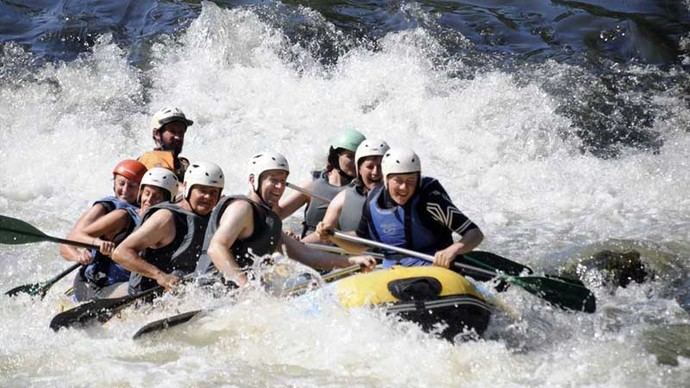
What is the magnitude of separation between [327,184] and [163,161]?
4.49 feet

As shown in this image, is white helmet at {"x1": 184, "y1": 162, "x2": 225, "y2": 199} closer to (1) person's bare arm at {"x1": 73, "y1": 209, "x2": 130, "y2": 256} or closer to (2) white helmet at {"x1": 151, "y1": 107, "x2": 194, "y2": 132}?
(1) person's bare arm at {"x1": 73, "y1": 209, "x2": 130, "y2": 256}

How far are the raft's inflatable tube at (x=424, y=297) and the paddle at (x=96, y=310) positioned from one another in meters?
1.44

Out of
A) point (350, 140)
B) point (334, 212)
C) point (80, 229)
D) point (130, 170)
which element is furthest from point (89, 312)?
point (350, 140)

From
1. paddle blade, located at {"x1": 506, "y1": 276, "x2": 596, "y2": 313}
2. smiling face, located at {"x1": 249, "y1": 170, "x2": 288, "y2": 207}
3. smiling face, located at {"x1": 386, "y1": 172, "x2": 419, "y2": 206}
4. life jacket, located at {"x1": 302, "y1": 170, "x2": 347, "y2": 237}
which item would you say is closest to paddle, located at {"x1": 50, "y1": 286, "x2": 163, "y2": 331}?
smiling face, located at {"x1": 249, "y1": 170, "x2": 288, "y2": 207}

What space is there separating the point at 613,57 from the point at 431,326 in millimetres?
8988

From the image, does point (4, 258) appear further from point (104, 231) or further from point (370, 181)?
point (370, 181)

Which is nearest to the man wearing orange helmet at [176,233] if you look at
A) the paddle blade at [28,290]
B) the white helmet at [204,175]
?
the white helmet at [204,175]

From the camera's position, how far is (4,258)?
10.5 metres

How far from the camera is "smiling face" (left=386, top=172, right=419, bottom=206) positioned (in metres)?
7.63

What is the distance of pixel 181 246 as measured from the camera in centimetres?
767

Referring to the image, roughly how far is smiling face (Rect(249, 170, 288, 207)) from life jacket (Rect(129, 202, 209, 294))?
416 mm

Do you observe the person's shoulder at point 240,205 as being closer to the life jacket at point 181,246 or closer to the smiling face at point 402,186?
the life jacket at point 181,246

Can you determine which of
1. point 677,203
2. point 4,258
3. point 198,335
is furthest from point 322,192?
point 677,203

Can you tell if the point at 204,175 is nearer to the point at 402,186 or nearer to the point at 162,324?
the point at 162,324
